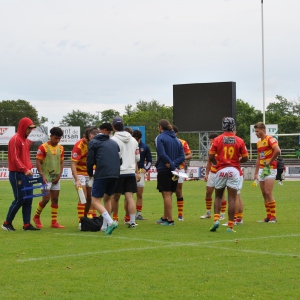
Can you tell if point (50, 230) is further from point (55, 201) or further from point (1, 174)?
point (1, 174)

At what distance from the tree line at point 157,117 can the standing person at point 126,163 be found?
85147 mm

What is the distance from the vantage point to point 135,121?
131625 mm

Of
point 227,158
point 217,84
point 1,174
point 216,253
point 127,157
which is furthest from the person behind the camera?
point 1,174

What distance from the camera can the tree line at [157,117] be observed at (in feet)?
351

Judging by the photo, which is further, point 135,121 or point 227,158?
point 135,121

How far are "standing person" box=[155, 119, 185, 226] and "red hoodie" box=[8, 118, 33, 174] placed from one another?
270 cm

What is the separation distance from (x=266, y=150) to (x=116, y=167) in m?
3.97

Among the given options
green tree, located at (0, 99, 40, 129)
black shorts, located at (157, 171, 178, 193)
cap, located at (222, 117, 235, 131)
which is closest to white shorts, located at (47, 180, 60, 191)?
black shorts, located at (157, 171, 178, 193)

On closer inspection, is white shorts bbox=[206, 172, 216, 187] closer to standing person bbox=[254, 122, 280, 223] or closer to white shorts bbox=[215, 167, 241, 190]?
standing person bbox=[254, 122, 280, 223]

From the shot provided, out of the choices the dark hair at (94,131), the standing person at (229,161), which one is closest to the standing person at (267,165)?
the standing person at (229,161)

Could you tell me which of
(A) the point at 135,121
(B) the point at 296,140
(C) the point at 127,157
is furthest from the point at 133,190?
(A) the point at 135,121

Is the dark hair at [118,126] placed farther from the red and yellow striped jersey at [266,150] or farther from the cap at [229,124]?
the red and yellow striped jersey at [266,150]

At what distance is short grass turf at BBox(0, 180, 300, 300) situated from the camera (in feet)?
24.5

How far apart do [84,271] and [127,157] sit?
514cm
